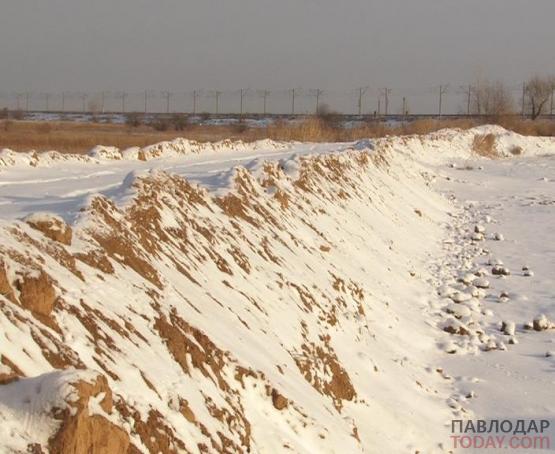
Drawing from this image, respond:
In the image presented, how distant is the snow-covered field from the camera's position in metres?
4.13

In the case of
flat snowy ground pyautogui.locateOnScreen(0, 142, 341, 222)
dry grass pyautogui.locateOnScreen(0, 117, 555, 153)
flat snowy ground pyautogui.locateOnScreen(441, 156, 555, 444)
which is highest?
dry grass pyautogui.locateOnScreen(0, 117, 555, 153)

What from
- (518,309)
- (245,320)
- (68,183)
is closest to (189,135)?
(68,183)

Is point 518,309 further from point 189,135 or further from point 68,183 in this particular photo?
point 189,135

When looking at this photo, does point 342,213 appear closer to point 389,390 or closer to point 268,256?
point 268,256

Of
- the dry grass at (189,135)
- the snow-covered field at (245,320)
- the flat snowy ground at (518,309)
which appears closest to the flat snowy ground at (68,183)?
the snow-covered field at (245,320)

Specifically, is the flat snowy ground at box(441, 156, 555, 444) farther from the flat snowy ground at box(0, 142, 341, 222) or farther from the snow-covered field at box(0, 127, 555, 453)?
the flat snowy ground at box(0, 142, 341, 222)

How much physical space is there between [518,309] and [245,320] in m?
5.93

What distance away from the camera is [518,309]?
11445 millimetres

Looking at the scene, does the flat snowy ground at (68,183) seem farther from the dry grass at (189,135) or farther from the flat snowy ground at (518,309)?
the dry grass at (189,135)

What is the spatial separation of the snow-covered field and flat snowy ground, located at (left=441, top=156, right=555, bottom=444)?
4 centimetres

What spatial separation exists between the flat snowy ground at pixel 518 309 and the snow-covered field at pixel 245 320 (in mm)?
40

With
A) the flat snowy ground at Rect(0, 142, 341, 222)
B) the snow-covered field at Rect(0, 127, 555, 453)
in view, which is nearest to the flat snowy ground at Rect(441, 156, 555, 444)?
the snow-covered field at Rect(0, 127, 555, 453)

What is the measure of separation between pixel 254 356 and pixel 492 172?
3380 cm

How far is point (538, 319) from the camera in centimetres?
1033
